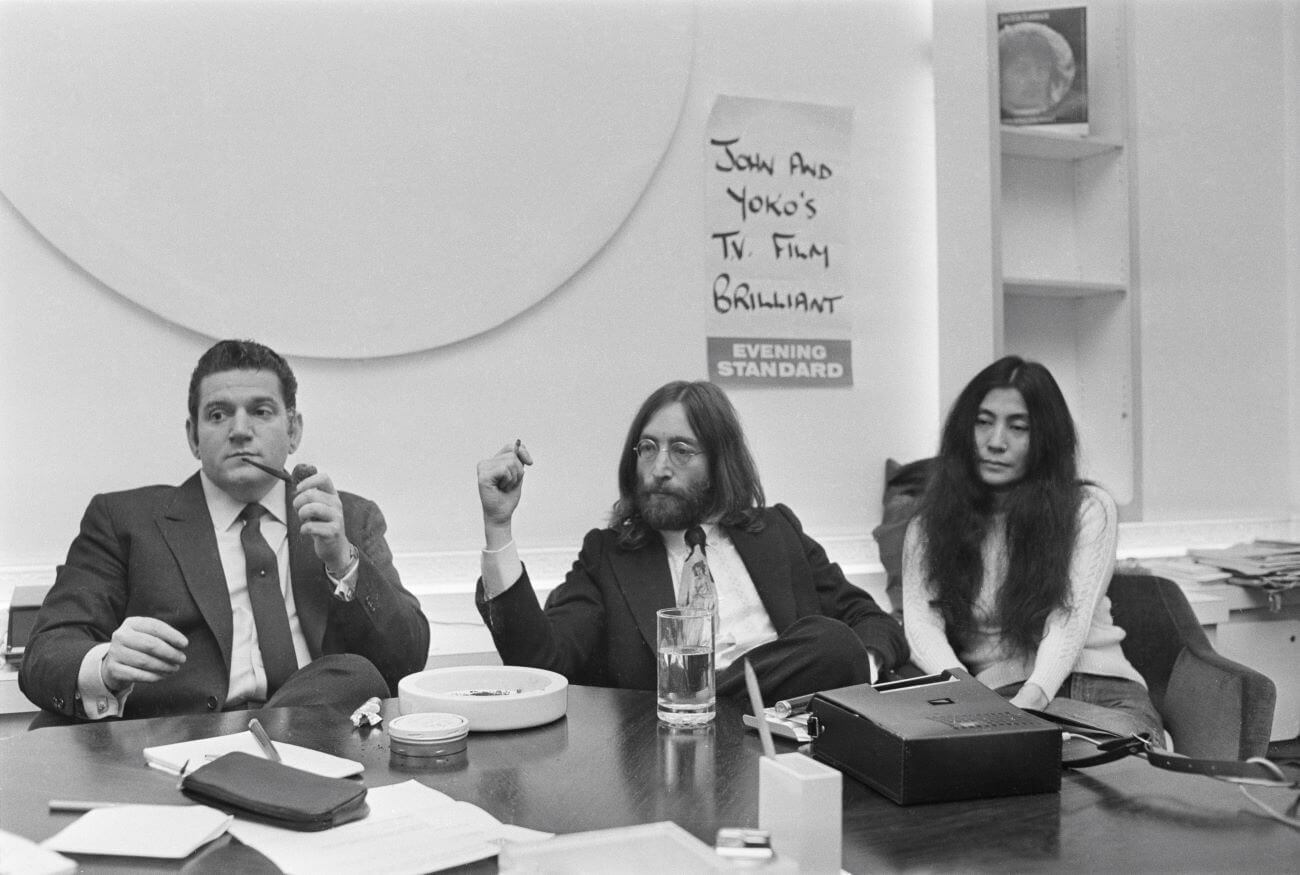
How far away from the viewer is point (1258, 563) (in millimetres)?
3111

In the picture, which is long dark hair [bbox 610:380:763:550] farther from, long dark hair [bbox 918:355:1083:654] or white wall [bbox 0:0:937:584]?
white wall [bbox 0:0:937:584]

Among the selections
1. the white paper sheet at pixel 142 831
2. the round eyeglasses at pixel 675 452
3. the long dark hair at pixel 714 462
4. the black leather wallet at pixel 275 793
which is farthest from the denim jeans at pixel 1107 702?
the white paper sheet at pixel 142 831

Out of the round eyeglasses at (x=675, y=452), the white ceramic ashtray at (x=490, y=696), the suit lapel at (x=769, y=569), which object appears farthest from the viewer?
the round eyeglasses at (x=675, y=452)

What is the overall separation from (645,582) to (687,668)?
2.30ft

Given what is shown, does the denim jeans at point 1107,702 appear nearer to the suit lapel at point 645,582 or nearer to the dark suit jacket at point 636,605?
the dark suit jacket at point 636,605

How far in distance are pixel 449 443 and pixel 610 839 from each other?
200cm

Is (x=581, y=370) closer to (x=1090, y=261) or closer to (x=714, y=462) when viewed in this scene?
(x=714, y=462)

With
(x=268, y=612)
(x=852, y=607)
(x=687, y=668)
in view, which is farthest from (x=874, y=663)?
(x=268, y=612)

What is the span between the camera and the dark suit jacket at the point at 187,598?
1833mm

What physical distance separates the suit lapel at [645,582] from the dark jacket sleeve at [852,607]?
322 mm

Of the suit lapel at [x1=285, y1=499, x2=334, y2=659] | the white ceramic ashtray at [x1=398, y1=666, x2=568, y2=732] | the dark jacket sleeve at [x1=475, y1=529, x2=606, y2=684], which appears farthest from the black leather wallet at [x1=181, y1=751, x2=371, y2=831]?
the suit lapel at [x1=285, y1=499, x2=334, y2=659]

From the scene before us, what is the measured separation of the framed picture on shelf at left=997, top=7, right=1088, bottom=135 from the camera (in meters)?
3.18

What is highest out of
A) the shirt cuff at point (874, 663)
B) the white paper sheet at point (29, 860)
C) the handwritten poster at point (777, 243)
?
the handwritten poster at point (777, 243)

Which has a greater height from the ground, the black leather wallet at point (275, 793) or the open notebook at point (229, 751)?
the black leather wallet at point (275, 793)
